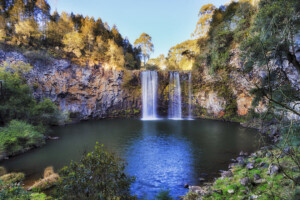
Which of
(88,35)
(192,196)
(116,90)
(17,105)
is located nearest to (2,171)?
(17,105)

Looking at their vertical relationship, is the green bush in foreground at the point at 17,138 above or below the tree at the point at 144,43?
below

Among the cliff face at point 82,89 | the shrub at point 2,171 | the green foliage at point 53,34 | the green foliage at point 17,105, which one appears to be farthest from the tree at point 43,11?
the shrub at point 2,171

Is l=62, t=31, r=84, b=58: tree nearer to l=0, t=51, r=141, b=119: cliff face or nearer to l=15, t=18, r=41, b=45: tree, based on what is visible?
l=15, t=18, r=41, b=45: tree

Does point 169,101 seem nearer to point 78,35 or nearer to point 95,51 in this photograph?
point 95,51

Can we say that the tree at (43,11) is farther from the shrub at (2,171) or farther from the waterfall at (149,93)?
the shrub at (2,171)

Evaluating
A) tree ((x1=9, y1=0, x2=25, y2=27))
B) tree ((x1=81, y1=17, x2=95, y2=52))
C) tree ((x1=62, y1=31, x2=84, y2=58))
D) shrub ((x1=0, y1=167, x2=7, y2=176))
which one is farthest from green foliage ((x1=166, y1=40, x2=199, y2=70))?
shrub ((x1=0, y1=167, x2=7, y2=176))

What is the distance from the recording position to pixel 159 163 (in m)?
11.6

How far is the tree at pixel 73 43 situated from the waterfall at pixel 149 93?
48.8ft

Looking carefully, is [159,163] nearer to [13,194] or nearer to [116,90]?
[13,194]

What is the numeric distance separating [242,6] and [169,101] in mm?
20192

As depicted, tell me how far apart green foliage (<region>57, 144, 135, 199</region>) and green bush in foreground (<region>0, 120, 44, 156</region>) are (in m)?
11.2

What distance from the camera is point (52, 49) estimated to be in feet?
108

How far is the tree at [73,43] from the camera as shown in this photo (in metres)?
33.9

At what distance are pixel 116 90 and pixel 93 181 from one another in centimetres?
2972
